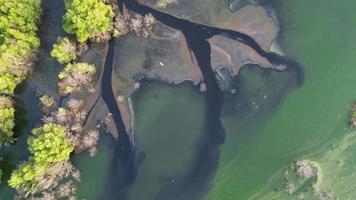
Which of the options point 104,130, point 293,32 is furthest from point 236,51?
point 104,130

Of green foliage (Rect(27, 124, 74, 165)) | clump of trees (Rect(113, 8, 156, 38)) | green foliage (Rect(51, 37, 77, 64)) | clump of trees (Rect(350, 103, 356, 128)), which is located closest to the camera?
green foliage (Rect(27, 124, 74, 165))

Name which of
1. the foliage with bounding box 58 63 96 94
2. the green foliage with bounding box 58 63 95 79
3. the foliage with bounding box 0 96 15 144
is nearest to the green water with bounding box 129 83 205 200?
the foliage with bounding box 58 63 96 94

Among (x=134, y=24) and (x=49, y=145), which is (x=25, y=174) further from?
(x=134, y=24)

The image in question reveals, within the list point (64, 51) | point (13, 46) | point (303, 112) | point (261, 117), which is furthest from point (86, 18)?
point (303, 112)

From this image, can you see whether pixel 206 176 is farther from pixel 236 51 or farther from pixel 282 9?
pixel 282 9

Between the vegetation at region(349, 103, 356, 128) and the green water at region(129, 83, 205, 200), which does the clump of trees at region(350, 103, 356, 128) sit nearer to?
the vegetation at region(349, 103, 356, 128)

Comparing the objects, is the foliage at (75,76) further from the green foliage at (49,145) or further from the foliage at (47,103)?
the green foliage at (49,145)
